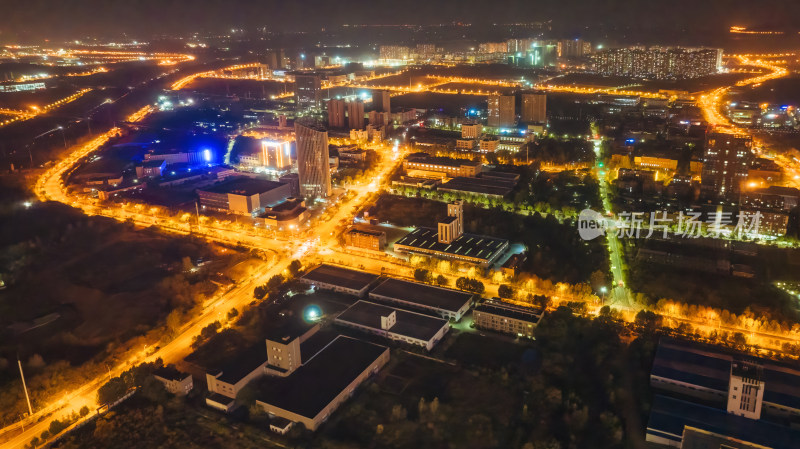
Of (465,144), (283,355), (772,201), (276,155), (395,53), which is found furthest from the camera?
(395,53)

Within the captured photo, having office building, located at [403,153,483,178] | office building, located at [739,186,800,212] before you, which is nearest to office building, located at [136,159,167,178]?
office building, located at [403,153,483,178]

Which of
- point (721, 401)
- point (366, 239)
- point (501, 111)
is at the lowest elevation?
point (721, 401)

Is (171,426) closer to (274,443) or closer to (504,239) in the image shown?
(274,443)

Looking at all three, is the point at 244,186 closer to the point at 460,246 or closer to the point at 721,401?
the point at 460,246

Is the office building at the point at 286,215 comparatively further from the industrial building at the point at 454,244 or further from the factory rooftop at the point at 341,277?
the industrial building at the point at 454,244

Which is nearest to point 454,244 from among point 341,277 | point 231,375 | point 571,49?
point 341,277

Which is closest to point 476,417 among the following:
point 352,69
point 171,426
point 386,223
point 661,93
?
point 171,426
